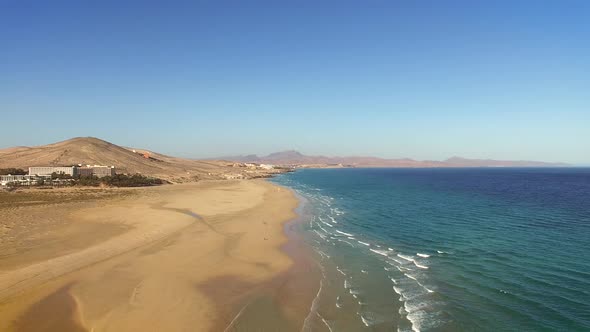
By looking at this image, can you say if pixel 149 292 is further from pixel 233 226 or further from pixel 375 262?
pixel 233 226

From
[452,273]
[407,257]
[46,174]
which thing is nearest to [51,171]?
[46,174]

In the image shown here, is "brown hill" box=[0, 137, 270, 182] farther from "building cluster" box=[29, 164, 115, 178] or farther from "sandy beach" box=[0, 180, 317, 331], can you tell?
"sandy beach" box=[0, 180, 317, 331]

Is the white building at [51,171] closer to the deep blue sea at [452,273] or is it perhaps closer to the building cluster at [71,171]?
the building cluster at [71,171]

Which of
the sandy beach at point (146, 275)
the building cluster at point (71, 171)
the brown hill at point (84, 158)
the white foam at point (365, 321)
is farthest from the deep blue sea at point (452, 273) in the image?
the brown hill at point (84, 158)

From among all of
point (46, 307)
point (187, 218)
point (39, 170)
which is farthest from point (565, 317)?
point (39, 170)

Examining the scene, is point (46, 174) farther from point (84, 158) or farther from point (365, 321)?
point (365, 321)

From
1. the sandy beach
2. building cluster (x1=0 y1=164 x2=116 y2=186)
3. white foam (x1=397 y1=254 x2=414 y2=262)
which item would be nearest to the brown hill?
building cluster (x1=0 y1=164 x2=116 y2=186)

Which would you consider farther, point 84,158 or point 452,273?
point 84,158
